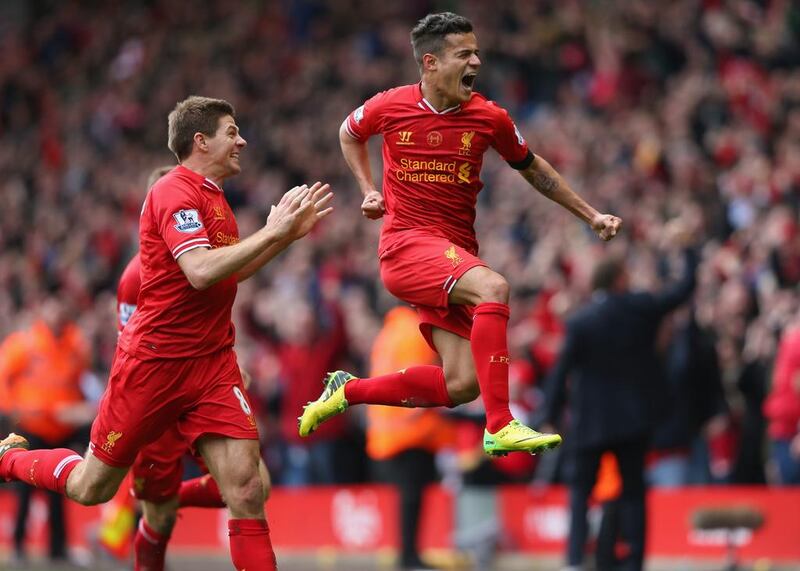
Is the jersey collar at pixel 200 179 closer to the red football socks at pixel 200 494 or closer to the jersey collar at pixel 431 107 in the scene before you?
the jersey collar at pixel 431 107

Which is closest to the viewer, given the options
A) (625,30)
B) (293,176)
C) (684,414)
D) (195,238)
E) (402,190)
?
(195,238)

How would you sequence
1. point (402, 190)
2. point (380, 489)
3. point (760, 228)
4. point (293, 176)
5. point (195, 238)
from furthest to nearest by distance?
1. point (293, 176)
2. point (380, 489)
3. point (760, 228)
4. point (402, 190)
5. point (195, 238)

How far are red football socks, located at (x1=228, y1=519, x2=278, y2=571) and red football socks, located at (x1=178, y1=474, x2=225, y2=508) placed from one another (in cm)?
150

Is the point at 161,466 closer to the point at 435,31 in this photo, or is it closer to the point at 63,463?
the point at 63,463

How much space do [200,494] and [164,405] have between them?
5.12ft

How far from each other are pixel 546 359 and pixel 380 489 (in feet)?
7.89

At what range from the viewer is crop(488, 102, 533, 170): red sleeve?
359 inches

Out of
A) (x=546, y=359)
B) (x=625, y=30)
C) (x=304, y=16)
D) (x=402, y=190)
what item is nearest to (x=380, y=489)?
(x=546, y=359)

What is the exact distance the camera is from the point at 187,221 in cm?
841

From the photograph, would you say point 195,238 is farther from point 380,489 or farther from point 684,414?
point 380,489

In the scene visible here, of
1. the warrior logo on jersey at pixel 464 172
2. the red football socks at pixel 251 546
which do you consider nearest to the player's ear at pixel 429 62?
the warrior logo on jersey at pixel 464 172

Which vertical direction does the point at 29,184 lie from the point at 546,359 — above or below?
above

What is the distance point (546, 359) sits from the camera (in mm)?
15242

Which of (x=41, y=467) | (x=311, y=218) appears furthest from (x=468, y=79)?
(x=41, y=467)
